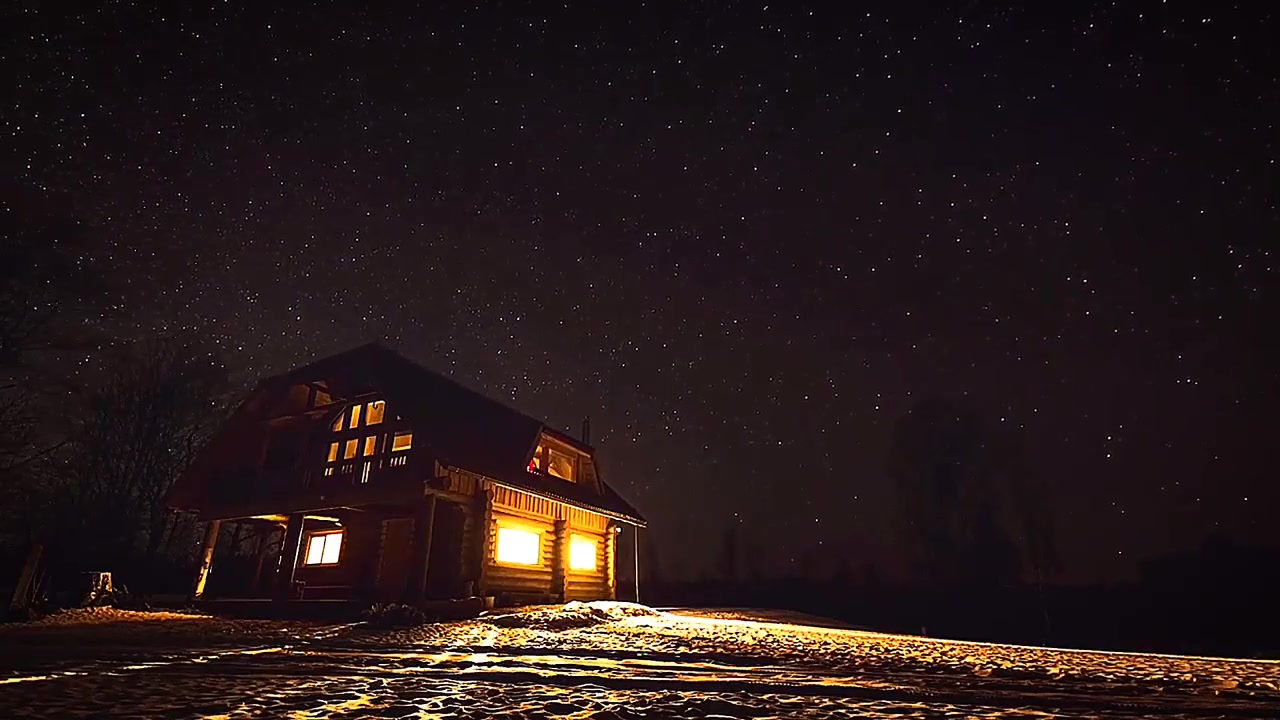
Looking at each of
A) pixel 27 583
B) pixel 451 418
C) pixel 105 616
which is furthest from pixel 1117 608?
pixel 27 583

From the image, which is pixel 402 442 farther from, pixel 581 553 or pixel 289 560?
pixel 581 553

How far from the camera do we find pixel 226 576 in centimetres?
3052

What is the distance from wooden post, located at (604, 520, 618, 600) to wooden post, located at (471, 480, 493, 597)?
648 cm

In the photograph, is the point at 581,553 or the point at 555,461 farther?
the point at 555,461

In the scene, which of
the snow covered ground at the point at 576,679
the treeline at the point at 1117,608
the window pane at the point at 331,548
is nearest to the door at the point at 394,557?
the window pane at the point at 331,548

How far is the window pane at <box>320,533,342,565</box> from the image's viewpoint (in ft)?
68.9

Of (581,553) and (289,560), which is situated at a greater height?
(581,553)

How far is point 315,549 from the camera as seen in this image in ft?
71.8

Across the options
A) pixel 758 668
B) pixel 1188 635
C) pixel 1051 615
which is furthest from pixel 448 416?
pixel 1188 635

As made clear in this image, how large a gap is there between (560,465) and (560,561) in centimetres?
383

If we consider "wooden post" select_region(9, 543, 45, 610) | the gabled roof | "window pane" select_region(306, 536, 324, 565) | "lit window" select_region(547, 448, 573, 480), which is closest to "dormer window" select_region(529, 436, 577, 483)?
"lit window" select_region(547, 448, 573, 480)

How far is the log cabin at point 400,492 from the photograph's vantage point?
1812 centimetres

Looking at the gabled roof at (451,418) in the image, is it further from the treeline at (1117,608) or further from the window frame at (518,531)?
the treeline at (1117,608)

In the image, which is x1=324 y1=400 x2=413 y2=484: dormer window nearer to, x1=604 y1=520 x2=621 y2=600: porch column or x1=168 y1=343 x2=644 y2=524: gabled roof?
x1=168 y1=343 x2=644 y2=524: gabled roof
